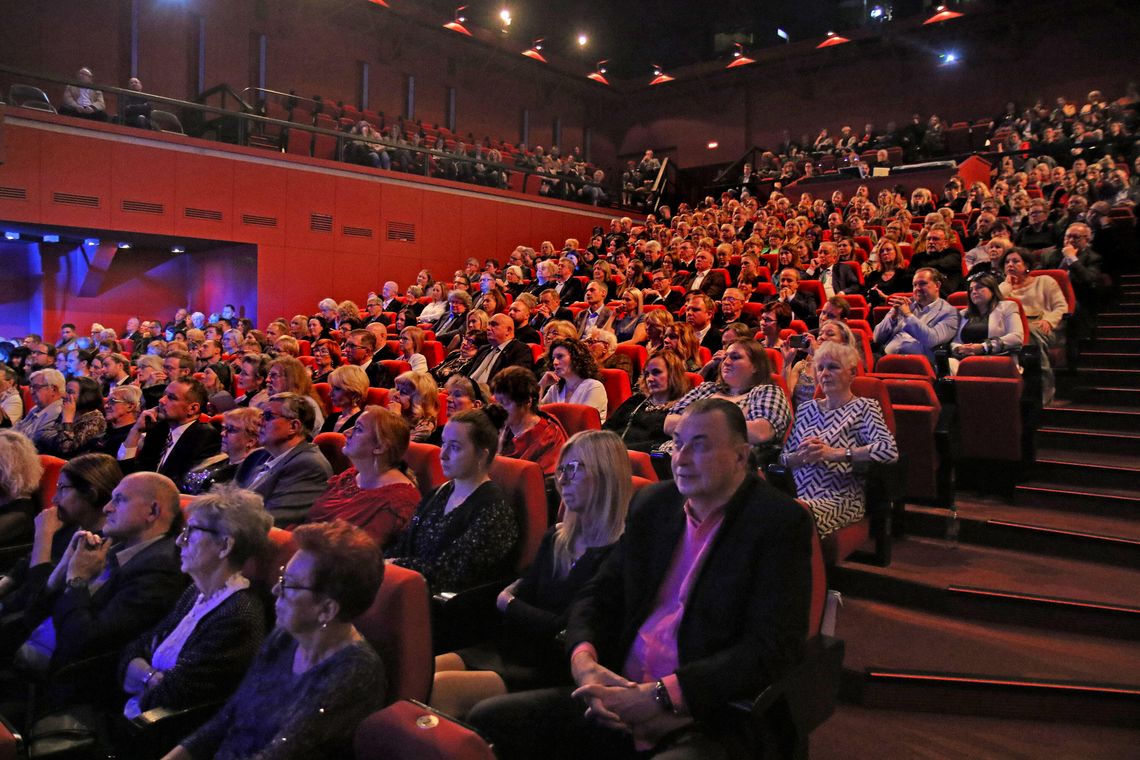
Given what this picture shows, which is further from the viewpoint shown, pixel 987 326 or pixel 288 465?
pixel 987 326

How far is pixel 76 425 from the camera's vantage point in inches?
151

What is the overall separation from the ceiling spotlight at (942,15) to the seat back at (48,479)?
13.3 m

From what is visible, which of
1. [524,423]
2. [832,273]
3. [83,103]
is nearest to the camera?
[524,423]

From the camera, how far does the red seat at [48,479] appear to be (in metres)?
2.69

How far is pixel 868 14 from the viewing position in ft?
44.8

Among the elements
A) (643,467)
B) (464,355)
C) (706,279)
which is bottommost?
(643,467)

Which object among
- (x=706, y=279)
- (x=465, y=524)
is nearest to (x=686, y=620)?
(x=465, y=524)

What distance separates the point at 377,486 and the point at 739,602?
127cm

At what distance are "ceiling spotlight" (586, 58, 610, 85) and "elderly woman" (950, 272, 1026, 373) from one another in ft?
41.4

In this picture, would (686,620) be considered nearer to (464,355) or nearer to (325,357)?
(464,355)

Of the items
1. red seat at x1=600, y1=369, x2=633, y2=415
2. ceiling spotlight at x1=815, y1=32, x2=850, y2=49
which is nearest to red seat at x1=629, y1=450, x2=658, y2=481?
red seat at x1=600, y1=369, x2=633, y2=415

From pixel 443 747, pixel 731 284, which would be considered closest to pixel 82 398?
pixel 443 747

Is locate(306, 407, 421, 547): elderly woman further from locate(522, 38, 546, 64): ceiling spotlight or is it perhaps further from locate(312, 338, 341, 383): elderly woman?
locate(522, 38, 546, 64): ceiling spotlight

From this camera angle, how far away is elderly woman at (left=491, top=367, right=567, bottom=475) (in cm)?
275
